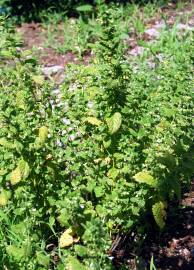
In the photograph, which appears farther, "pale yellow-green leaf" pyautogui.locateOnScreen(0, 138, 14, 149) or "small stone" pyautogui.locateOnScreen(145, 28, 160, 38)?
"small stone" pyautogui.locateOnScreen(145, 28, 160, 38)

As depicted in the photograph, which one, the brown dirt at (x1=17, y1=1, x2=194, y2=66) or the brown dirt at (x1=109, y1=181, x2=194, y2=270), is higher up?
the brown dirt at (x1=17, y1=1, x2=194, y2=66)

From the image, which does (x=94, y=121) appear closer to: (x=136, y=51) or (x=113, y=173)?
(x=113, y=173)

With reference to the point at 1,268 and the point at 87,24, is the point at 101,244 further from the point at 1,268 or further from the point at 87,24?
the point at 87,24

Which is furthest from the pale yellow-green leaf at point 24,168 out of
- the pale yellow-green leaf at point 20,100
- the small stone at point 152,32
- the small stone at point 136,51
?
the small stone at point 152,32

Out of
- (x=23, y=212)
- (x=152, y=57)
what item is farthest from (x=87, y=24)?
(x=23, y=212)

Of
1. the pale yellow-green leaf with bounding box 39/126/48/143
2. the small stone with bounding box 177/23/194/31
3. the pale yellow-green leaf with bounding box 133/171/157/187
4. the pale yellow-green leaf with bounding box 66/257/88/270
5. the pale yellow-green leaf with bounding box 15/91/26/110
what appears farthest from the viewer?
the small stone with bounding box 177/23/194/31

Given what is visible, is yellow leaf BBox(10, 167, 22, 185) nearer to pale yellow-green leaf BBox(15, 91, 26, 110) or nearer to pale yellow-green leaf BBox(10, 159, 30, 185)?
pale yellow-green leaf BBox(10, 159, 30, 185)

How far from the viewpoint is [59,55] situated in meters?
6.19

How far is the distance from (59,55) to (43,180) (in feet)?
11.0

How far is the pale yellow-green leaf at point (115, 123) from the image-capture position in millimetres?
2898

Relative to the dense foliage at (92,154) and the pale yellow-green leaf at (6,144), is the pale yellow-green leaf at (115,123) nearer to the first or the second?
the dense foliage at (92,154)

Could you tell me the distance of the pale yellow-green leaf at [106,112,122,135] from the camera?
290cm

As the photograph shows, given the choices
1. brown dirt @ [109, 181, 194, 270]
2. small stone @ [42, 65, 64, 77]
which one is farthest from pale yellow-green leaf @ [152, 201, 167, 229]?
small stone @ [42, 65, 64, 77]

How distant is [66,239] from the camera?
295cm
